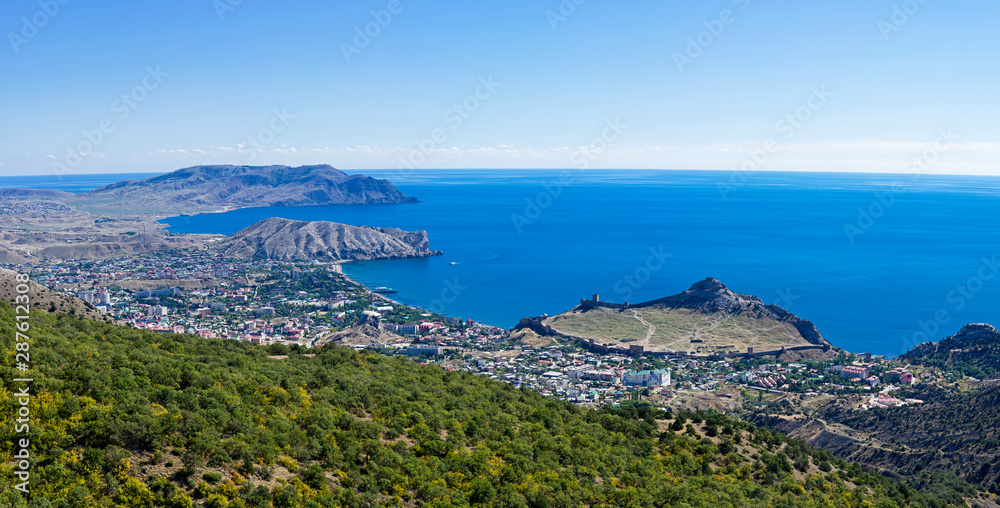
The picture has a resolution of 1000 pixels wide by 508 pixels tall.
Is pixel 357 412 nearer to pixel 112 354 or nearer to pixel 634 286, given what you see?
pixel 112 354

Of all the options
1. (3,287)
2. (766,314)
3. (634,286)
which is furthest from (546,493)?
(634,286)

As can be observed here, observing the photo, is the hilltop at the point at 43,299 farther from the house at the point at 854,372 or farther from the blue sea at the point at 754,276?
the house at the point at 854,372

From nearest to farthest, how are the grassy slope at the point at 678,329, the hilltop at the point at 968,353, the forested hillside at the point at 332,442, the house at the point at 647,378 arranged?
the forested hillside at the point at 332,442 < the house at the point at 647,378 < the hilltop at the point at 968,353 < the grassy slope at the point at 678,329

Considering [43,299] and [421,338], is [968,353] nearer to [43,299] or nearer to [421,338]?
[421,338]

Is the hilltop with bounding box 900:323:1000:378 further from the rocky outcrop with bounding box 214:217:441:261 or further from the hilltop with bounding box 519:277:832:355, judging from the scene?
the rocky outcrop with bounding box 214:217:441:261

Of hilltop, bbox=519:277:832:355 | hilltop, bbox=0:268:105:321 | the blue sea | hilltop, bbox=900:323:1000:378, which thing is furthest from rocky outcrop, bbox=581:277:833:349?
hilltop, bbox=0:268:105:321

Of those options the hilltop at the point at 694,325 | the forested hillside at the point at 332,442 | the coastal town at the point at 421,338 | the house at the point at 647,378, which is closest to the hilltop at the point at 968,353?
the coastal town at the point at 421,338
